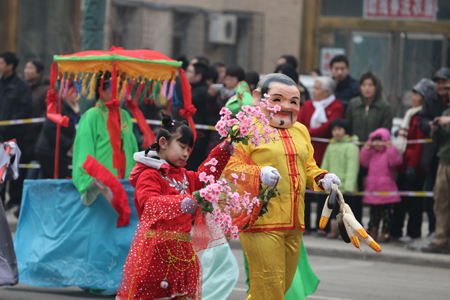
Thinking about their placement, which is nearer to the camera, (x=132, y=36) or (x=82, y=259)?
(x=82, y=259)

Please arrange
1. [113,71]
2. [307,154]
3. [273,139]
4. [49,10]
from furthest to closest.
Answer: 1. [49,10]
2. [113,71]
3. [307,154]
4. [273,139]

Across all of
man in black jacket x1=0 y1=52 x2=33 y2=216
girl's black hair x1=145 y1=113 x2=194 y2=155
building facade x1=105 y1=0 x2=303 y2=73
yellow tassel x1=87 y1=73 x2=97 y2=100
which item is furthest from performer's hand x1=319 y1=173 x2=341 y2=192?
building facade x1=105 y1=0 x2=303 y2=73

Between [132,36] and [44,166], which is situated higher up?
[132,36]

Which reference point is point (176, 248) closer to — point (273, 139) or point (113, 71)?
point (273, 139)

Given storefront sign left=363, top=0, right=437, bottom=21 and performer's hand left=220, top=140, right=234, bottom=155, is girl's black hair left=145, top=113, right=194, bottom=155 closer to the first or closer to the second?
performer's hand left=220, top=140, right=234, bottom=155

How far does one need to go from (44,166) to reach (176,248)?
587cm

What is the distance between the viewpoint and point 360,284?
7.62m

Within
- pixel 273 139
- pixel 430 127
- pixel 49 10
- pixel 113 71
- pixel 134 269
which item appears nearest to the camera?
pixel 134 269

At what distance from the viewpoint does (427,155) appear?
9289 millimetres

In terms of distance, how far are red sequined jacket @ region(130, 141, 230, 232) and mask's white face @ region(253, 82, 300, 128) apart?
677 mm

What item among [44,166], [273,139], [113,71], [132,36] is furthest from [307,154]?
[132,36]

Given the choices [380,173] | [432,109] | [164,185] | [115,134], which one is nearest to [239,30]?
[380,173]

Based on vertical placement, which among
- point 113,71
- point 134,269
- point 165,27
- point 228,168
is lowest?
point 134,269

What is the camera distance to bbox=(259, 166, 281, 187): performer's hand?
4.47m
